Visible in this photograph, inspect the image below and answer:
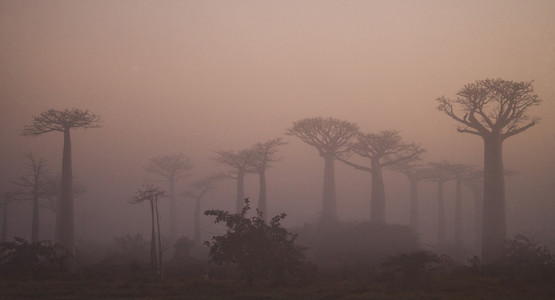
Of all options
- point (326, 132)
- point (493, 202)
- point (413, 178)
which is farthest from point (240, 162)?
point (493, 202)

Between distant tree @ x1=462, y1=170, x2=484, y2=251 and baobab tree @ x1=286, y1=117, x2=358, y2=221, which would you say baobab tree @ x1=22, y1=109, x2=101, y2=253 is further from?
distant tree @ x1=462, y1=170, x2=484, y2=251

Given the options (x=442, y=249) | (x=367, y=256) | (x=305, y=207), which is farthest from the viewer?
(x=305, y=207)

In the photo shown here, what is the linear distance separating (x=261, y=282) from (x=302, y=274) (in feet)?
5.64

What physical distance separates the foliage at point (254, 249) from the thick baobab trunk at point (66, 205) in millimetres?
12868

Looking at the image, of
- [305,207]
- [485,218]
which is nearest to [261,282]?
[485,218]

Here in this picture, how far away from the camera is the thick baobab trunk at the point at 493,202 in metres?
22.8

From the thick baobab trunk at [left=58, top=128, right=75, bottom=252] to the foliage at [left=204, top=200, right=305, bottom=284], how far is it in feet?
42.2

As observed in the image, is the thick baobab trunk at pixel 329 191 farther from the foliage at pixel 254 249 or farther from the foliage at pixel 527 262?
the foliage at pixel 254 249

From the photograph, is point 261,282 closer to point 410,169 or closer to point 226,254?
point 226,254

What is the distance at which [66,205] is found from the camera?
25297 mm

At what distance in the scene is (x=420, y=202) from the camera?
306 feet

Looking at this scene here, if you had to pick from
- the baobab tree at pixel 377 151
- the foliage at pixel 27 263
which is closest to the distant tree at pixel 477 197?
the baobab tree at pixel 377 151

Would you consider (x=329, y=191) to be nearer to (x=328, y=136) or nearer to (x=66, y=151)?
(x=328, y=136)

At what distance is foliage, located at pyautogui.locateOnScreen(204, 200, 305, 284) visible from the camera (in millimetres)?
16172
